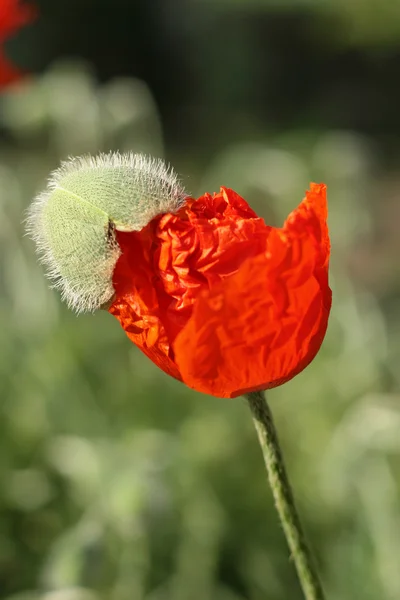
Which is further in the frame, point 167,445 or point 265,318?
point 167,445

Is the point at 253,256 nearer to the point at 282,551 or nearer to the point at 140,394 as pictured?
the point at 282,551

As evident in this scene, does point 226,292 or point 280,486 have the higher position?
point 226,292

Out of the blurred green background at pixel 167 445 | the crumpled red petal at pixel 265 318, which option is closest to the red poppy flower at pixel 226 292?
the crumpled red petal at pixel 265 318

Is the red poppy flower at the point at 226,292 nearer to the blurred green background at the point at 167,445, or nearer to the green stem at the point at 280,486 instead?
the green stem at the point at 280,486

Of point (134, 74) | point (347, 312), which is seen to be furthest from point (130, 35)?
point (347, 312)

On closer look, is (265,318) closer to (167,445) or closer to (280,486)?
(280,486)

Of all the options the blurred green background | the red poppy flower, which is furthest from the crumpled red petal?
the blurred green background

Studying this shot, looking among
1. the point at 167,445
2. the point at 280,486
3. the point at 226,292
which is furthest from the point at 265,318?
the point at 167,445
